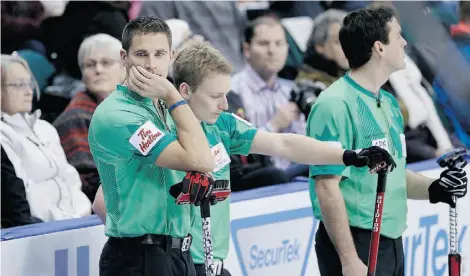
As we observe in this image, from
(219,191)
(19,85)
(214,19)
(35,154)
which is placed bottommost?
(219,191)

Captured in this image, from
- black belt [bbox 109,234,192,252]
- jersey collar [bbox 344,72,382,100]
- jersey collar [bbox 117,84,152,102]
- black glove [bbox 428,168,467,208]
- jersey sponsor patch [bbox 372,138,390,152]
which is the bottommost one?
black belt [bbox 109,234,192,252]

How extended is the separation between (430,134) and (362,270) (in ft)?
13.9

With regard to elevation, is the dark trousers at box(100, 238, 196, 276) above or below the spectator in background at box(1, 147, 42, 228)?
below

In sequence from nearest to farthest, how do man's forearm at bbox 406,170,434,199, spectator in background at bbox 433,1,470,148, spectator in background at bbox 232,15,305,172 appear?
man's forearm at bbox 406,170,434,199
spectator in background at bbox 232,15,305,172
spectator in background at bbox 433,1,470,148

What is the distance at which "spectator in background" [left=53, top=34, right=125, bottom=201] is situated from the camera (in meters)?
6.46

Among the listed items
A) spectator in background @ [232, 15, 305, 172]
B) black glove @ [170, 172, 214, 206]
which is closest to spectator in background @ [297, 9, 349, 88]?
spectator in background @ [232, 15, 305, 172]

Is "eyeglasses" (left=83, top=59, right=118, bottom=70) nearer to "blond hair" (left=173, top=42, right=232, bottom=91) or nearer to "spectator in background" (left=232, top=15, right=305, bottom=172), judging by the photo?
"spectator in background" (left=232, top=15, right=305, bottom=172)

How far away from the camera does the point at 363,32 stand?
16.7 feet

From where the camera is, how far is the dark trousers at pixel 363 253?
197 inches

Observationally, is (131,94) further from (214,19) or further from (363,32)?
(214,19)

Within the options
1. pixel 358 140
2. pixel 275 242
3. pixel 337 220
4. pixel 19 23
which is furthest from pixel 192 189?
pixel 19 23

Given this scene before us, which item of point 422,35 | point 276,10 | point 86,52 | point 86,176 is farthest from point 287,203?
point 422,35

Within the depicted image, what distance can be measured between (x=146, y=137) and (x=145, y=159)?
0.08 m

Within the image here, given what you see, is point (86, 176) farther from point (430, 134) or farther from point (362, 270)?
point (430, 134)
